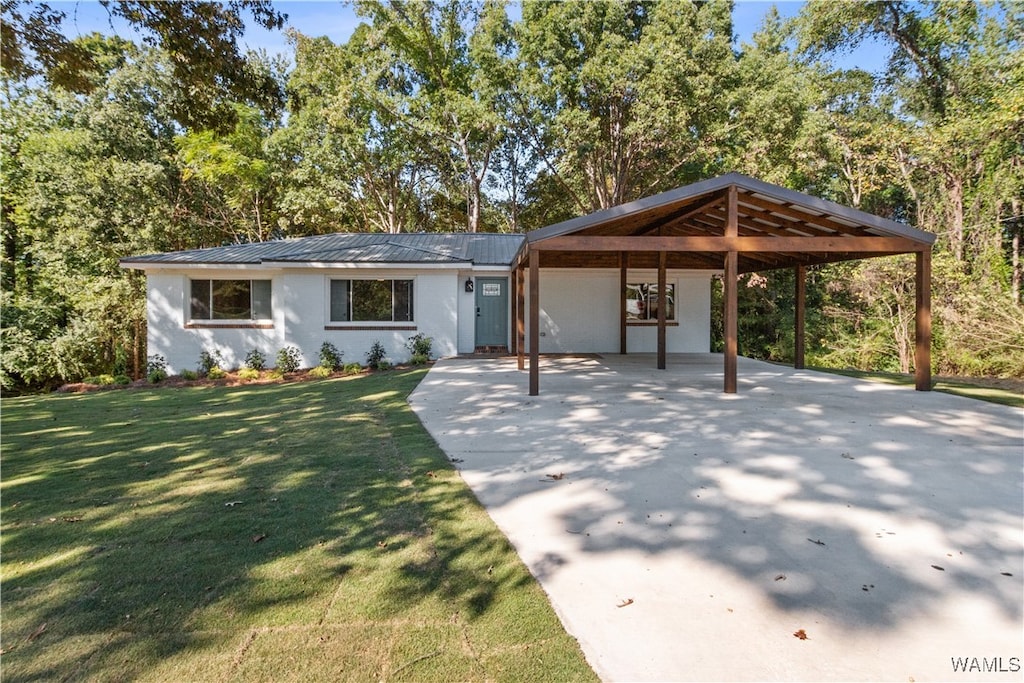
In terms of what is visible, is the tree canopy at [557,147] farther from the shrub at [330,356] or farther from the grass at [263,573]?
the grass at [263,573]

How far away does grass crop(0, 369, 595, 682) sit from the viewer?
1.96 m

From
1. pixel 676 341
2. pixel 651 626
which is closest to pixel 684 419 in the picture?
pixel 651 626

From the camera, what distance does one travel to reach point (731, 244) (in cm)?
781

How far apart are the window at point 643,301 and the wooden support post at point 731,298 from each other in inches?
258

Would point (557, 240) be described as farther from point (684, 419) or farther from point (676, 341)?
point (676, 341)

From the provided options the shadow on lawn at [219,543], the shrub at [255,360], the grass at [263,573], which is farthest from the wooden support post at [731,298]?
the shrub at [255,360]

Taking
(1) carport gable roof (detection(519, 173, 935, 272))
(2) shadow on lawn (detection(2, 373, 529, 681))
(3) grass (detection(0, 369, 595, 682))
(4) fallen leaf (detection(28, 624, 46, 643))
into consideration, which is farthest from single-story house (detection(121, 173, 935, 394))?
(4) fallen leaf (detection(28, 624, 46, 643))

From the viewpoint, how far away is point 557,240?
300 inches

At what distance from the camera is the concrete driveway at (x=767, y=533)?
207 centimetres

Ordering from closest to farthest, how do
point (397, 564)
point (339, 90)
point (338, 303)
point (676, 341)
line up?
1. point (397, 564)
2. point (338, 303)
3. point (676, 341)
4. point (339, 90)

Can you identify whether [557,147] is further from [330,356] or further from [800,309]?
[330,356]

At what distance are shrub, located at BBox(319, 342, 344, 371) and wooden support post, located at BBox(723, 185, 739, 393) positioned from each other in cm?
848

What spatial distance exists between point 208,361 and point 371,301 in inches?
161

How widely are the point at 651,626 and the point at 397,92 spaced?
22.4 m
